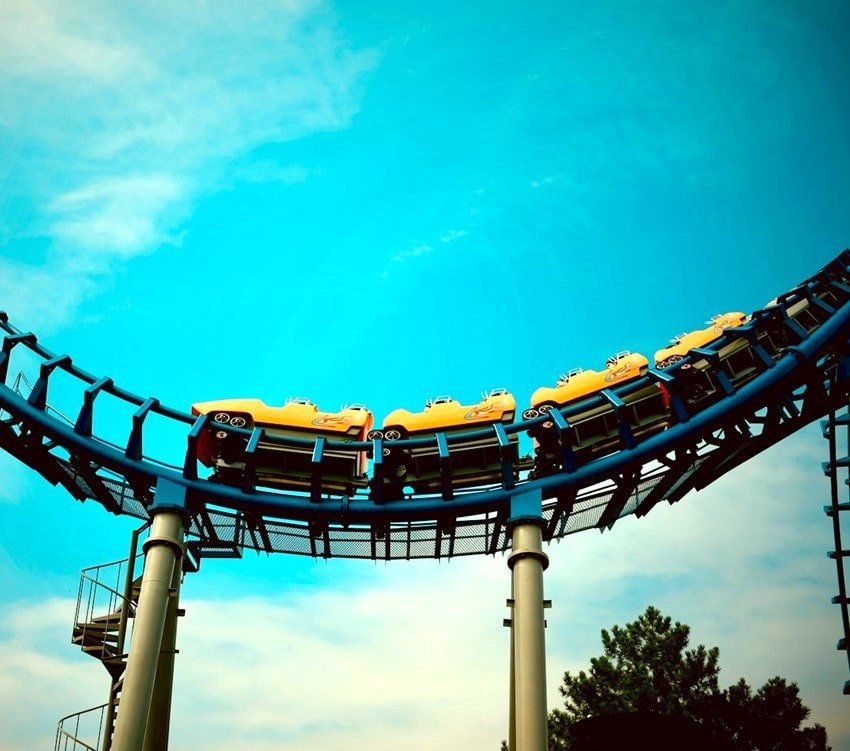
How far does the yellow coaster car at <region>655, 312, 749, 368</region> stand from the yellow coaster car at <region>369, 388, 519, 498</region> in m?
3.71

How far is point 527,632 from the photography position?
19547 mm

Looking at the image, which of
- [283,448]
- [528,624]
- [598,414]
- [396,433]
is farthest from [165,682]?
[598,414]

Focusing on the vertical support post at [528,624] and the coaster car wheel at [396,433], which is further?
the coaster car wheel at [396,433]

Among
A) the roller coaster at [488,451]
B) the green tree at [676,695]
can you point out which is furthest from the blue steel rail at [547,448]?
the green tree at [676,695]

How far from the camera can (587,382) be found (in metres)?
23.0

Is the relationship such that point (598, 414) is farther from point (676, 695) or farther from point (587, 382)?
point (676, 695)

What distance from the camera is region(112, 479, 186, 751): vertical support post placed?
19.2 metres

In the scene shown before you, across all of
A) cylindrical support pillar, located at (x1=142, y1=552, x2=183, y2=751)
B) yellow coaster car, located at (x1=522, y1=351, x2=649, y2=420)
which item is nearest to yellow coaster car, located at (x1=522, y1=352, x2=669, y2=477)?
yellow coaster car, located at (x1=522, y1=351, x2=649, y2=420)

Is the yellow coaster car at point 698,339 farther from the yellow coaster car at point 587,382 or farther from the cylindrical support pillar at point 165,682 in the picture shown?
the cylindrical support pillar at point 165,682

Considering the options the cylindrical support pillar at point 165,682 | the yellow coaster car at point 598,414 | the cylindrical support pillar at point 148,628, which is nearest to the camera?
the cylindrical support pillar at point 148,628

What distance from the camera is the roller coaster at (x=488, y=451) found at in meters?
21.6

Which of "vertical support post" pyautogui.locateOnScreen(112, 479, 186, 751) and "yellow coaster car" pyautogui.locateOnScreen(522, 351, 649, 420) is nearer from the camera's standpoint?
"vertical support post" pyautogui.locateOnScreen(112, 479, 186, 751)

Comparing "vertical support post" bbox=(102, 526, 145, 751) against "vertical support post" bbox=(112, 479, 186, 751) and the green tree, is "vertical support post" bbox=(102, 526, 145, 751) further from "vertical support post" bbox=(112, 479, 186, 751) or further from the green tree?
the green tree

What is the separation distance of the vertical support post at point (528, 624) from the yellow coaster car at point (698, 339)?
4.48 meters
